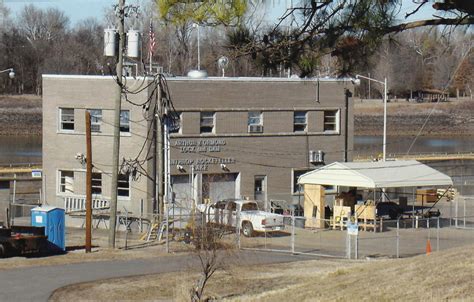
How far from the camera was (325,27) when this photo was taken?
15.4 m

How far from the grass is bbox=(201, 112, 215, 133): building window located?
1557 centimetres

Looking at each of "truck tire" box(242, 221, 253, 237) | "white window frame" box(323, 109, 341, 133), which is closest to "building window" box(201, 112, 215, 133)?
"white window frame" box(323, 109, 341, 133)

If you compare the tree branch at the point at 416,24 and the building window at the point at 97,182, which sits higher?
the tree branch at the point at 416,24

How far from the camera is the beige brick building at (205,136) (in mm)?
41969

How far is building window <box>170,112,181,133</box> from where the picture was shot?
4202cm

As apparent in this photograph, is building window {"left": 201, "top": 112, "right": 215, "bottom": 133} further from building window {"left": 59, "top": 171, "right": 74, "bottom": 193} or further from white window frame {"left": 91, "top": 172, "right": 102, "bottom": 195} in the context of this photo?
building window {"left": 59, "top": 171, "right": 74, "bottom": 193}

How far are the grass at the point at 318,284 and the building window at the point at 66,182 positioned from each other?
57.8ft

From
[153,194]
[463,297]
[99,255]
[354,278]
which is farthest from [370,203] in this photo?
[463,297]

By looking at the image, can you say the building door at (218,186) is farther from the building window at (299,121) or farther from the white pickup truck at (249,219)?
the white pickup truck at (249,219)

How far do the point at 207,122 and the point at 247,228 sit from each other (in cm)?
800

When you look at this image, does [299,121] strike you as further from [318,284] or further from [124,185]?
[318,284]

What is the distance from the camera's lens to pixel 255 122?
1754 inches

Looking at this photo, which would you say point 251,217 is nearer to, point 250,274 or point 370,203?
point 370,203

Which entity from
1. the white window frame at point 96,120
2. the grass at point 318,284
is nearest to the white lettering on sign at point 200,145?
the white window frame at point 96,120
